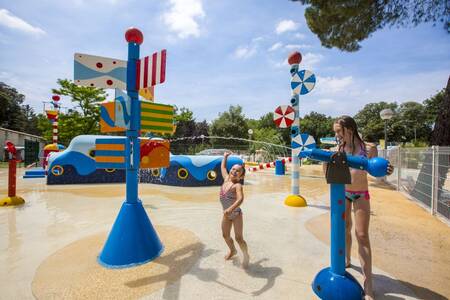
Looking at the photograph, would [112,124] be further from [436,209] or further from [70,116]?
[70,116]

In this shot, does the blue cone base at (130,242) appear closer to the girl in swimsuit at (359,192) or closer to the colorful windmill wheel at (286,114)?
the girl in swimsuit at (359,192)

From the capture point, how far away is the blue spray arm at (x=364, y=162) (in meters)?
1.82

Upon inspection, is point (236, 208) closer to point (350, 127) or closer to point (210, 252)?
point (210, 252)

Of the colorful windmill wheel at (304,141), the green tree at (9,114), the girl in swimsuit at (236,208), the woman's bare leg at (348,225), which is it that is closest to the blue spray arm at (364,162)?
the woman's bare leg at (348,225)

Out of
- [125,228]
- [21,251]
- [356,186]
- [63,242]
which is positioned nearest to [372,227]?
[356,186]

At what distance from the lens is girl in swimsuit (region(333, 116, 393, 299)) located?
241cm

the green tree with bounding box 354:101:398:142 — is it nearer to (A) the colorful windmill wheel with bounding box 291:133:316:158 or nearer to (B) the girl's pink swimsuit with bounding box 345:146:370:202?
(A) the colorful windmill wheel with bounding box 291:133:316:158

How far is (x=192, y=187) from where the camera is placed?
29.6ft

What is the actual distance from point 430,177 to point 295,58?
4492 mm

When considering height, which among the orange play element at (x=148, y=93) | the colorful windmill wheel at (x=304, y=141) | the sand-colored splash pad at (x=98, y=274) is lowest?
the sand-colored splash pad at (x=98, y=274)

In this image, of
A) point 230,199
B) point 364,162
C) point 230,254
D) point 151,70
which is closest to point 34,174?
point 151,70

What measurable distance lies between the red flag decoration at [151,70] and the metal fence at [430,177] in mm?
5911

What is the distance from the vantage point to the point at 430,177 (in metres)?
6.29

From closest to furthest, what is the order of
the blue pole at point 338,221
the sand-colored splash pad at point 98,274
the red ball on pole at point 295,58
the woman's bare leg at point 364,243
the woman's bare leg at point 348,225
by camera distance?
1. the blue pole at point 338,221
2. the woman's bare leg at point 364,243
3. the sand-colored splash pad at point 98,274
4. the woman's bare leg at point 348,225
5. the red ball on pole at point 295,58
